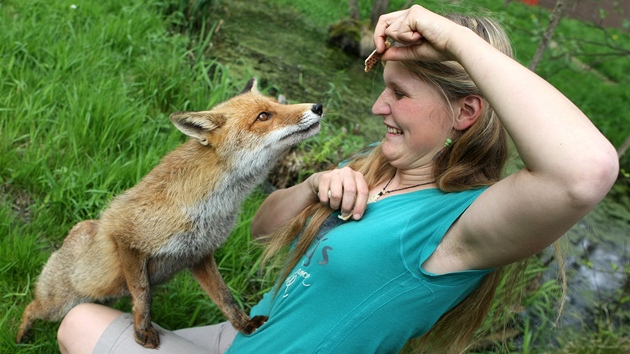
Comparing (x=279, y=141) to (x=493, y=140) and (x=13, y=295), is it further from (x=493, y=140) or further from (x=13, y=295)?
(x=13, y=295)

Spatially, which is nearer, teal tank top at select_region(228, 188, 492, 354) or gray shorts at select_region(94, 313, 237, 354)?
teal tank top at select_region(228, 188, 492, 354)

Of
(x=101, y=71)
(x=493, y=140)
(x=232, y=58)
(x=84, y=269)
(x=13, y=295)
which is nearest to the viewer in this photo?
(x=493, y=140)

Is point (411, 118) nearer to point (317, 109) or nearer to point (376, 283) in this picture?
point (376, 283)

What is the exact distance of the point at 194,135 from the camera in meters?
2.87

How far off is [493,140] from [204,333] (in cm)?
173

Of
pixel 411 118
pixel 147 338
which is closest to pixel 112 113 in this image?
pixel 147 338

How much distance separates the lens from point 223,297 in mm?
2805

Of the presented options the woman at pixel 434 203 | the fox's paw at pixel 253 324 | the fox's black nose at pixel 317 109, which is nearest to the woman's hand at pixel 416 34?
the woman at pixel 434 203

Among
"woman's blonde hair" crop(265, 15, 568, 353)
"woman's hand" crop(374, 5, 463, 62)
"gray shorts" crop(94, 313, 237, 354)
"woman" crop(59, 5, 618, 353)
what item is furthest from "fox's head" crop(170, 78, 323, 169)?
"gray shorts" crop(94, 313, 237, 354)

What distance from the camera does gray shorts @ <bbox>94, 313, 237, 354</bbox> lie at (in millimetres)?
2459

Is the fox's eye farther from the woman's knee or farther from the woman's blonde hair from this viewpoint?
the woman's knee

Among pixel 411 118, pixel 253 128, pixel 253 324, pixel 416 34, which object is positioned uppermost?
pixel 416 34

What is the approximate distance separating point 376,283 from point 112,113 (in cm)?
312

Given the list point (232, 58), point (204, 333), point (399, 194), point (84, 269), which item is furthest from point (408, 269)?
point (232, 58)
